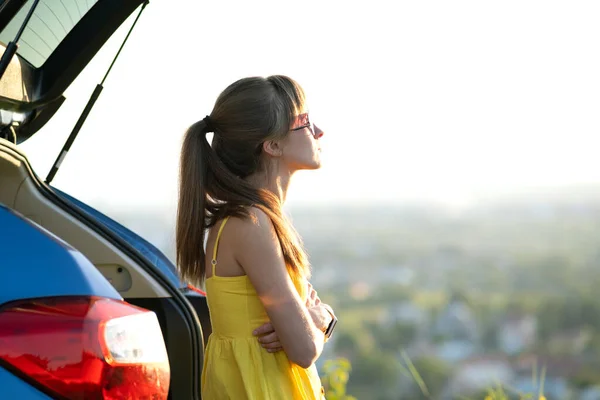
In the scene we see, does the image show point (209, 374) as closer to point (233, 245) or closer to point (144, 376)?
point (233, 245)

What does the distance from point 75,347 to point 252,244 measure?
68cm

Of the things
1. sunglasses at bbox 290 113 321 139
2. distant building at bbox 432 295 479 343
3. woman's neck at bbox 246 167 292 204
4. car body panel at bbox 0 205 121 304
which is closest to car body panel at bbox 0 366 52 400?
car body panel at bbox 0 205 121 304

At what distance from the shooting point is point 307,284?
7.11 feet

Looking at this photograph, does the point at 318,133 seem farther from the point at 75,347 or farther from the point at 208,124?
the point at 75,347

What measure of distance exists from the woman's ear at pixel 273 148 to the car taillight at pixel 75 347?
2.79 ft

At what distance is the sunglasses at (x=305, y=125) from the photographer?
2232mm

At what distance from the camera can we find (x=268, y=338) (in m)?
2.00

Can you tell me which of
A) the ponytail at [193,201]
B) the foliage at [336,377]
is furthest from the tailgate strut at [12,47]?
the foliage at [336,377]

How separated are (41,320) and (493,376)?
7.76 feet

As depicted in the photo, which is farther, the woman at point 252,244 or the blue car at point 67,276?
the woman at point 252,244

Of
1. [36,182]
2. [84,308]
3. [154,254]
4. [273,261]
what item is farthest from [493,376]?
[84,308]

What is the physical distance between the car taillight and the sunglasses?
36.7 inches

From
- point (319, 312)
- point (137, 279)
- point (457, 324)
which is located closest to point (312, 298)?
point (319, 312)

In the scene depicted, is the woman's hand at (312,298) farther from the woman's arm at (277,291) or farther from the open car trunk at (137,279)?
the open car trunk at (137,279)
